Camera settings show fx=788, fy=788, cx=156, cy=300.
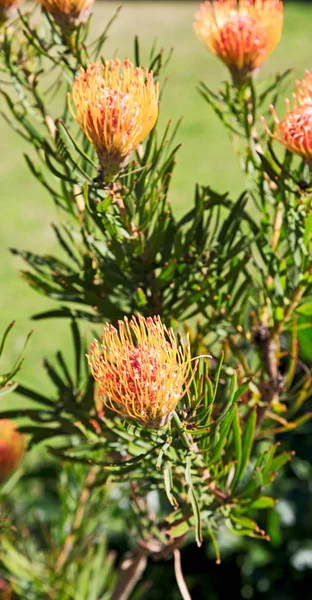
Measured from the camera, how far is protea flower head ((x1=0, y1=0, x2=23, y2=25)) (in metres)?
0.53

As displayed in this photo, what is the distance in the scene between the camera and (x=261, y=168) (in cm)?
52

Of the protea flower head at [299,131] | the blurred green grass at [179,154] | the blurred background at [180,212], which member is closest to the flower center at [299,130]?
the protea flower head at [299,131]

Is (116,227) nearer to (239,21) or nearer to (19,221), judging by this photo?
(239,21)

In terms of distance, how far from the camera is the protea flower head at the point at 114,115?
430mm

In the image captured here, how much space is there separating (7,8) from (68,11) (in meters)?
0.05

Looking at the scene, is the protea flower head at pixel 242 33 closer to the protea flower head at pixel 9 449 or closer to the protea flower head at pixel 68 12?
the protea flower head at pixel 68 12

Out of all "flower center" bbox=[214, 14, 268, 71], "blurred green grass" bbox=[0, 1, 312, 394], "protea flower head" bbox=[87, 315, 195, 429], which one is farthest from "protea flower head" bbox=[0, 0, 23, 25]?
"blurred green grass" bbox=[0, 1, 312, 394]

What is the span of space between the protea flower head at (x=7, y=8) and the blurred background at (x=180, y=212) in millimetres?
124

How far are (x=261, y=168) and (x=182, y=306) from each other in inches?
4.2

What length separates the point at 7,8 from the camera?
0.54 meters

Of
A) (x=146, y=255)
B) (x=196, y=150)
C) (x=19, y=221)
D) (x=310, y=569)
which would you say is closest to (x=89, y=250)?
(x=146, y=255)

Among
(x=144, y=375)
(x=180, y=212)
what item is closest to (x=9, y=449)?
(x=144, y=375)

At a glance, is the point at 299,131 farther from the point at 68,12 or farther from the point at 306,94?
the point at 68,12

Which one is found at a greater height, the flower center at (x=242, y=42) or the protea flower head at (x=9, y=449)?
the flower center at (x=242, y=42)
